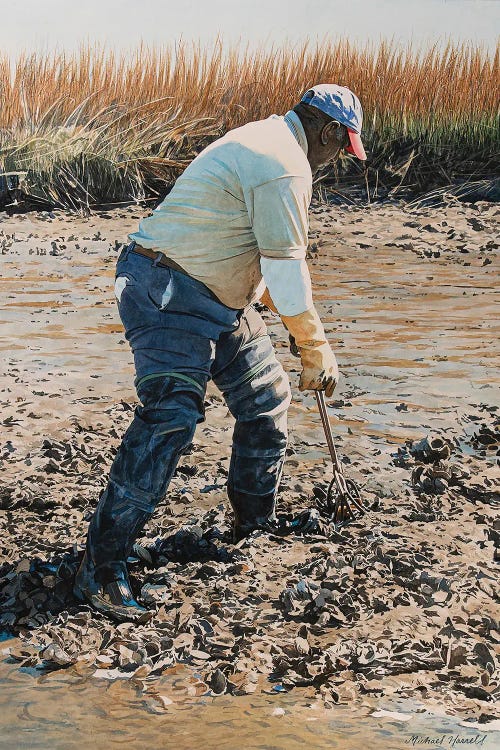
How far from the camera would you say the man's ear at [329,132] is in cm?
321

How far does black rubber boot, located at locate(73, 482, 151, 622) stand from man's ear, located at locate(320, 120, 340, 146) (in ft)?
3.91

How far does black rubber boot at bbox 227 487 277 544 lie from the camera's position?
146 inches

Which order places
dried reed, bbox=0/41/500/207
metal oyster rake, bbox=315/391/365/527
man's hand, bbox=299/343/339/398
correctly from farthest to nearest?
dried reed, bbox=0/41/500/207
metal oyster rake, bbox=315/391/365/527
man's hand, bbox=299/343/339/398

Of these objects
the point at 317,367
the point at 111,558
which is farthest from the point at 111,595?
the point at 317,367

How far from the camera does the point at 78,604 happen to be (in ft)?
10.8

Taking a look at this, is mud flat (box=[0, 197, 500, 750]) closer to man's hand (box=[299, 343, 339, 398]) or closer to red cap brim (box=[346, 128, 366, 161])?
man's hand (box=[299, 343, 339, 398])

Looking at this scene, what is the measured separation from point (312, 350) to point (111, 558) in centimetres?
85

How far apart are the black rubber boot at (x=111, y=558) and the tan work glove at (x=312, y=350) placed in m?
0.63

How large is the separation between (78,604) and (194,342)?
2.85 ft

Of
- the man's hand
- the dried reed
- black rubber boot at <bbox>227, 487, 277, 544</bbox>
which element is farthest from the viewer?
the dried reed

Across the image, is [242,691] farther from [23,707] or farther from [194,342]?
[194,342]
